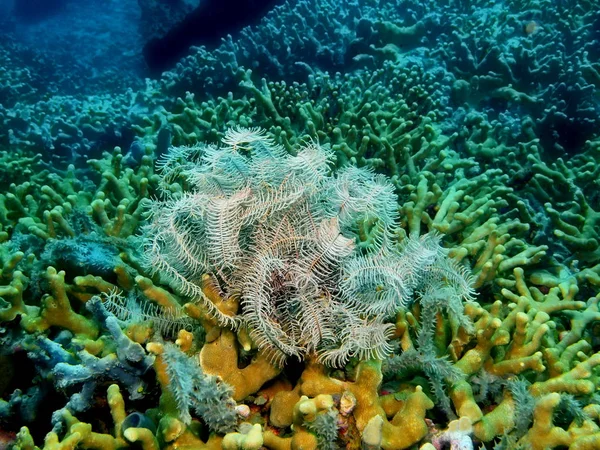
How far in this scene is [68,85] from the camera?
11.9 meters

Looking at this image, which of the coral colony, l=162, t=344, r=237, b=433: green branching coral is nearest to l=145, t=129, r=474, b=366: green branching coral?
the coral colony

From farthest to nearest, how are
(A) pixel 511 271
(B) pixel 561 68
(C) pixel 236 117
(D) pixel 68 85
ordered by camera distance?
(D) pixel 68 85, (B) pixel 561 68, (C) pixel 236 117, (A) pixel 511 271

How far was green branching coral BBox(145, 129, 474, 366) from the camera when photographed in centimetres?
216

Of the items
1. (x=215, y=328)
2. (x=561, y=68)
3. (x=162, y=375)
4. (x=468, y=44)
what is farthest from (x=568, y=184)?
(x=162, y=375)

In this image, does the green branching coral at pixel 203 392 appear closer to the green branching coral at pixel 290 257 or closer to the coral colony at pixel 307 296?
the coral colony at pixel 307 296

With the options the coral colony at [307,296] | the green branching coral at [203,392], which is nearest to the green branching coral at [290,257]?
the coral colony at [307,296]

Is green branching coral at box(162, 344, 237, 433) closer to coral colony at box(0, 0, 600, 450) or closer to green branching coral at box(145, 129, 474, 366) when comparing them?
coral colony at box(0, 0, 600, 450)

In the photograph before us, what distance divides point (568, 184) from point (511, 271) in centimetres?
152

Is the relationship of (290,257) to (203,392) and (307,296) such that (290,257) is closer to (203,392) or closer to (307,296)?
(307,296)

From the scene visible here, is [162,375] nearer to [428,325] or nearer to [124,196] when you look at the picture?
[428,325]

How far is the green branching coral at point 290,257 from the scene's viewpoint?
216cm

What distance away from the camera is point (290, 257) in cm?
227

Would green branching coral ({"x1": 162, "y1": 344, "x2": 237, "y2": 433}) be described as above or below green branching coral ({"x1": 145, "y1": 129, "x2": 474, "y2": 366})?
below

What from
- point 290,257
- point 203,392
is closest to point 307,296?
point 290,257
